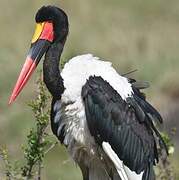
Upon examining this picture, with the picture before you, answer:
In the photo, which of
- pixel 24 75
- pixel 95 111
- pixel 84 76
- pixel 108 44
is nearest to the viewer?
pixel 95 111

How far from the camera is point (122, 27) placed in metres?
18.1

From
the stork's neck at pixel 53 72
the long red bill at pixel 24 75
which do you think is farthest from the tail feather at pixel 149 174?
the long red bill at pixel 24 75

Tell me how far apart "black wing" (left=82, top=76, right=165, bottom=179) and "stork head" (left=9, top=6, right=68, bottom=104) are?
491 mm

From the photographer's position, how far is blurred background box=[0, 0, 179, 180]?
528 inches

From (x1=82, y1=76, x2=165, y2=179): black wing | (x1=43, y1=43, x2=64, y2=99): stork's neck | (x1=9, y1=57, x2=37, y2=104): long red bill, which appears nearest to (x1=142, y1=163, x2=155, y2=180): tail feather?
(x1=82, y1=76, x2=165, y2=179): black wing

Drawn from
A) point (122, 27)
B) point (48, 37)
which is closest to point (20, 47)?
point (122, 27)

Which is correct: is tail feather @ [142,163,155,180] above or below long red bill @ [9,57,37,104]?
below

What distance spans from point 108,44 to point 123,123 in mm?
10200

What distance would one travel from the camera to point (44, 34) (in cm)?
727

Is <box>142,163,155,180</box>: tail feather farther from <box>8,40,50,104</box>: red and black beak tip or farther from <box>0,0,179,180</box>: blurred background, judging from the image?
<box>0,0,179,180</box>: blurred background

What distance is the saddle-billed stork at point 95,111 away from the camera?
6.96 m

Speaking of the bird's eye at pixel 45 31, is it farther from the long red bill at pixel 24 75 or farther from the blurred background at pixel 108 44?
the blurred background at pixel 108 44

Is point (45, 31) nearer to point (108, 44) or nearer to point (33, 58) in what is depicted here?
point (33, 58)

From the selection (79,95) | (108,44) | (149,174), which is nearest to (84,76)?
(79,95)
